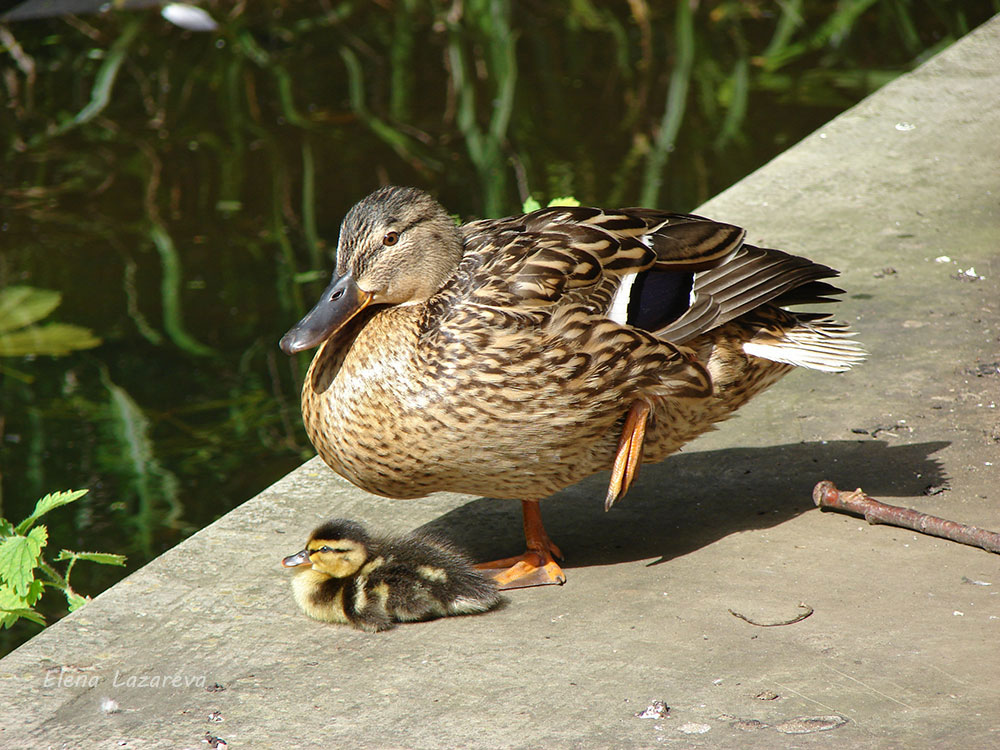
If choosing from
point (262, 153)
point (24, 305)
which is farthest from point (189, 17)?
point (24, 305)

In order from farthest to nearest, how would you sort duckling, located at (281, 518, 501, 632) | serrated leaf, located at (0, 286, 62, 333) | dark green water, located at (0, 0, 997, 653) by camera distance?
serrated leaf, located at (0, 286, 62, 333) < dark green water, located at (0, 0, 997, 653) < duckling, located at (281, 518, 501, 632)

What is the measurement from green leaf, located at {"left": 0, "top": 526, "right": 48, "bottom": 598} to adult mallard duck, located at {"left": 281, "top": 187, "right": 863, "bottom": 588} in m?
0.73

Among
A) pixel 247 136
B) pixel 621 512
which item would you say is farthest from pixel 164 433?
pixel 247 136

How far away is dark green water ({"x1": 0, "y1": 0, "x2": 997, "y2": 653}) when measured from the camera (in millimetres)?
5199

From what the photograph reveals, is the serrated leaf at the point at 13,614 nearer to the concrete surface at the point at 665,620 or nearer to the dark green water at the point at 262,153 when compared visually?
the concrete surface at the point at 665,620

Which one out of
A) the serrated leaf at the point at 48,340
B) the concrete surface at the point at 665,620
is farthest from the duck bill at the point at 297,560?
the serrated leaf at the point at 48,340

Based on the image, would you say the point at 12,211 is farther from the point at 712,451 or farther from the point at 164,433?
the point at 712,451

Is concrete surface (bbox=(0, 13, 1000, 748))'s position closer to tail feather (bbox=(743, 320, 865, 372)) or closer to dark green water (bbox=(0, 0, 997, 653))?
tail feather (bbox=(743, 320, 865, 372))

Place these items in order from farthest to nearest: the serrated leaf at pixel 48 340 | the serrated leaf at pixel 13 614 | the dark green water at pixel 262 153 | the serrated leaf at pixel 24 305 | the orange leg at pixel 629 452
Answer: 1. the serrated leaf at pixel 24 305
2. the serrated leaf at pixel 48 340
3. the dark green water at pixel 262 153
4. the serrated leaf at pixel 13 614
5. the orange leg at pixel 629 452

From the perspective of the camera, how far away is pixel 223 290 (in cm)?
625

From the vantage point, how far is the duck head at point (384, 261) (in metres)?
3.25

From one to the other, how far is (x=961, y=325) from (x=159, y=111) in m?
5.50

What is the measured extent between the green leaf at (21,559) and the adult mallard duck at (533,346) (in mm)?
729

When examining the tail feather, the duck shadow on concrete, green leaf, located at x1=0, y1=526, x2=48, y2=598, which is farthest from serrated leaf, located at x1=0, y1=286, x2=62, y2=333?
the tail feather
